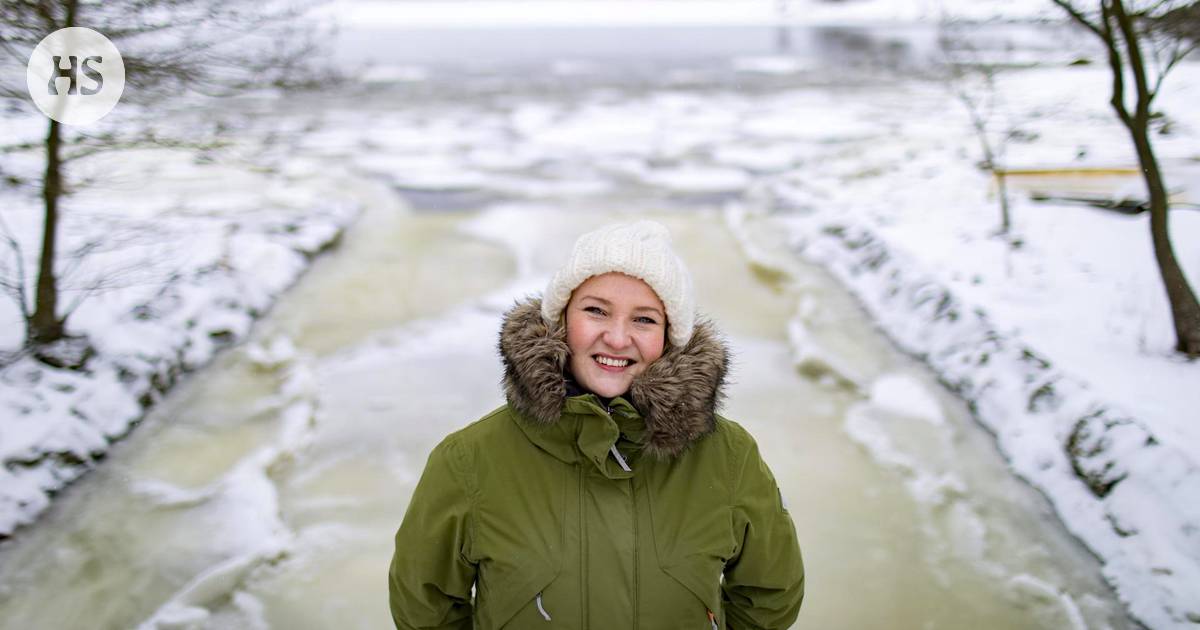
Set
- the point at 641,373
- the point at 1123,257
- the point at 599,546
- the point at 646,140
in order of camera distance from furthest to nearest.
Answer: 1. the point at 646,140
2. the point at 1123,257
3. the point at 641,373
4. the point at 599,546

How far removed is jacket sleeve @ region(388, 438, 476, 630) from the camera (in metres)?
1.88

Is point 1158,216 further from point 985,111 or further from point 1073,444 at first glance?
point 985,111

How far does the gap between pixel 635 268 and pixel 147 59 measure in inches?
162

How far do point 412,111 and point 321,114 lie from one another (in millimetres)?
1787

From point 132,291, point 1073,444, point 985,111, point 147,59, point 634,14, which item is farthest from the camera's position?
point 634,14

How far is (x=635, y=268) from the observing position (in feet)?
6.31

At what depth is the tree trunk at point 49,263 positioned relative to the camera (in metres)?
4.74

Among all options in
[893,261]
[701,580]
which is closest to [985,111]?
[893,261]

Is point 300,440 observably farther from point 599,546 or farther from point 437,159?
point 437,159

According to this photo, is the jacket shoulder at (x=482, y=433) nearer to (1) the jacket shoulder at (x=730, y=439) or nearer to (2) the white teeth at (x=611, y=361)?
(2) the white teeth at (x=611, y=361)

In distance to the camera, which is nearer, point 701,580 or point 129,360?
point 701,580

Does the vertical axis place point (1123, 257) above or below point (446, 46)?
below

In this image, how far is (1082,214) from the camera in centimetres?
714

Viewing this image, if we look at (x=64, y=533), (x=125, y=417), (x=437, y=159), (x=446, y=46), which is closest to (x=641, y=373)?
(x=64, y=533)
